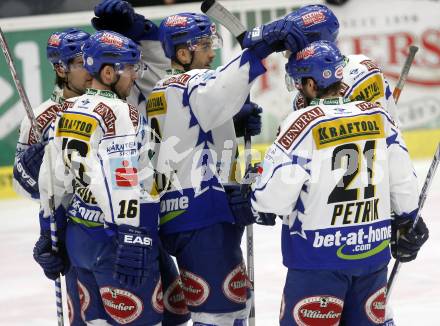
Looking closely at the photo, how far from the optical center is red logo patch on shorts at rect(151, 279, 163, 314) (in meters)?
4.07

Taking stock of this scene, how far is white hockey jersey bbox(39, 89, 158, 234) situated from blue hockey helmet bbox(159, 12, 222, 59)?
0.43m

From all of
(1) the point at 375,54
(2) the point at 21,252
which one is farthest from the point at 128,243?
(1) the point at 375,54

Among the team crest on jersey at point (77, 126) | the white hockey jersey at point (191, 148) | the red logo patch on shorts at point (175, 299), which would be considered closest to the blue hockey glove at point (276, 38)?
the white hockey jersey at point (191, 148)

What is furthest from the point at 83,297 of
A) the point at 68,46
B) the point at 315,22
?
the point at 315,22

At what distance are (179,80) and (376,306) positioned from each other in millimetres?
1138

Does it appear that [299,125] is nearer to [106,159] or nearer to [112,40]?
→ [106,159]

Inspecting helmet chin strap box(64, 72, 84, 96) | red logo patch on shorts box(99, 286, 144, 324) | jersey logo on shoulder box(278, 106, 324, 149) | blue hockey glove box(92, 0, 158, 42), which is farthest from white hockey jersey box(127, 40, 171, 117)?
jersey logo on shoulder box(278, 106, 324, 149)

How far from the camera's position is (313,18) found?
4.34m

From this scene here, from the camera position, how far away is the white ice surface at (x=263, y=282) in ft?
18.0

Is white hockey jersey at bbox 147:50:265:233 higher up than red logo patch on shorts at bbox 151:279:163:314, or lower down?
higher up

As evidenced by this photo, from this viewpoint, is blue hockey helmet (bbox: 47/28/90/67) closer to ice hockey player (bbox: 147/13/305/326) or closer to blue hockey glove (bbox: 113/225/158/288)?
ice hockey player (bbox: 147/13/305/326)

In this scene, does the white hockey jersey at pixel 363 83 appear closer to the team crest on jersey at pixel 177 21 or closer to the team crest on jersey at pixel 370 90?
the team crest on jersey at pixel 370 90

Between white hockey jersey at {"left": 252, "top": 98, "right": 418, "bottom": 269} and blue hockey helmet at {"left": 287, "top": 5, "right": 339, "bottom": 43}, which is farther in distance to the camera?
blue hockey helmet at {"left": 287, "top": 5, "right": 339, "bottom": 43}

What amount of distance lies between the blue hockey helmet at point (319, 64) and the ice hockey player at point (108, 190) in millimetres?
626
